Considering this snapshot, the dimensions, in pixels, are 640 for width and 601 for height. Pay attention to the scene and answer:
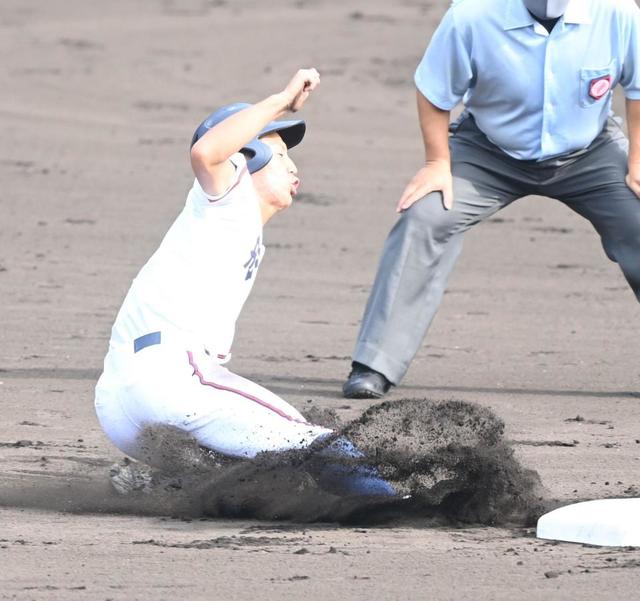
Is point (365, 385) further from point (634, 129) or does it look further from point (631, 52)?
point (631, 52)

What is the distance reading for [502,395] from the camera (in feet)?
20.1

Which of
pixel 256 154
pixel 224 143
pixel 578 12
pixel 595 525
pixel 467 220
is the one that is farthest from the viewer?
pixel 467 220

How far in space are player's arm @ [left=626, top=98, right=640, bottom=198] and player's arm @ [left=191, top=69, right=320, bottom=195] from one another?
201cm

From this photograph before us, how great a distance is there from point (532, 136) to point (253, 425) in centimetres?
218

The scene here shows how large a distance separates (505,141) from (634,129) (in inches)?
19.8

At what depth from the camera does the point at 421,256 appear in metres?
6.04

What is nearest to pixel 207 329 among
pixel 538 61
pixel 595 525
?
pixel 595 525

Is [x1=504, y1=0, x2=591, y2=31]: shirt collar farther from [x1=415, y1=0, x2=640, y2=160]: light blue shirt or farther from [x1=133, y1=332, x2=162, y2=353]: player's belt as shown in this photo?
[x1=133, y1=332, x2=162, y2=353]: player's belt

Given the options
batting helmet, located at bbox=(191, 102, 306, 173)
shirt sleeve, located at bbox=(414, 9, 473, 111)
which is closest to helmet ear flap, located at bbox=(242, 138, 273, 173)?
batting helmet, located at bbox=(191, 102, 306, 173)

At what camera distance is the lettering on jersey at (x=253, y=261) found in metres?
4.44

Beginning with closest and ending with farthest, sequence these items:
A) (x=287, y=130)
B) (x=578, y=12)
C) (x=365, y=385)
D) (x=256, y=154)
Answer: (x=256, y=154)
(x=287, y=130)
(x=578, y=12)
(x=365, y=385)

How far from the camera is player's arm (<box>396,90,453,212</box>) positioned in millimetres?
5984

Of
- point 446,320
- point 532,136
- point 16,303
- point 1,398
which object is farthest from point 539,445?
point 16,303

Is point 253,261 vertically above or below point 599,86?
below
